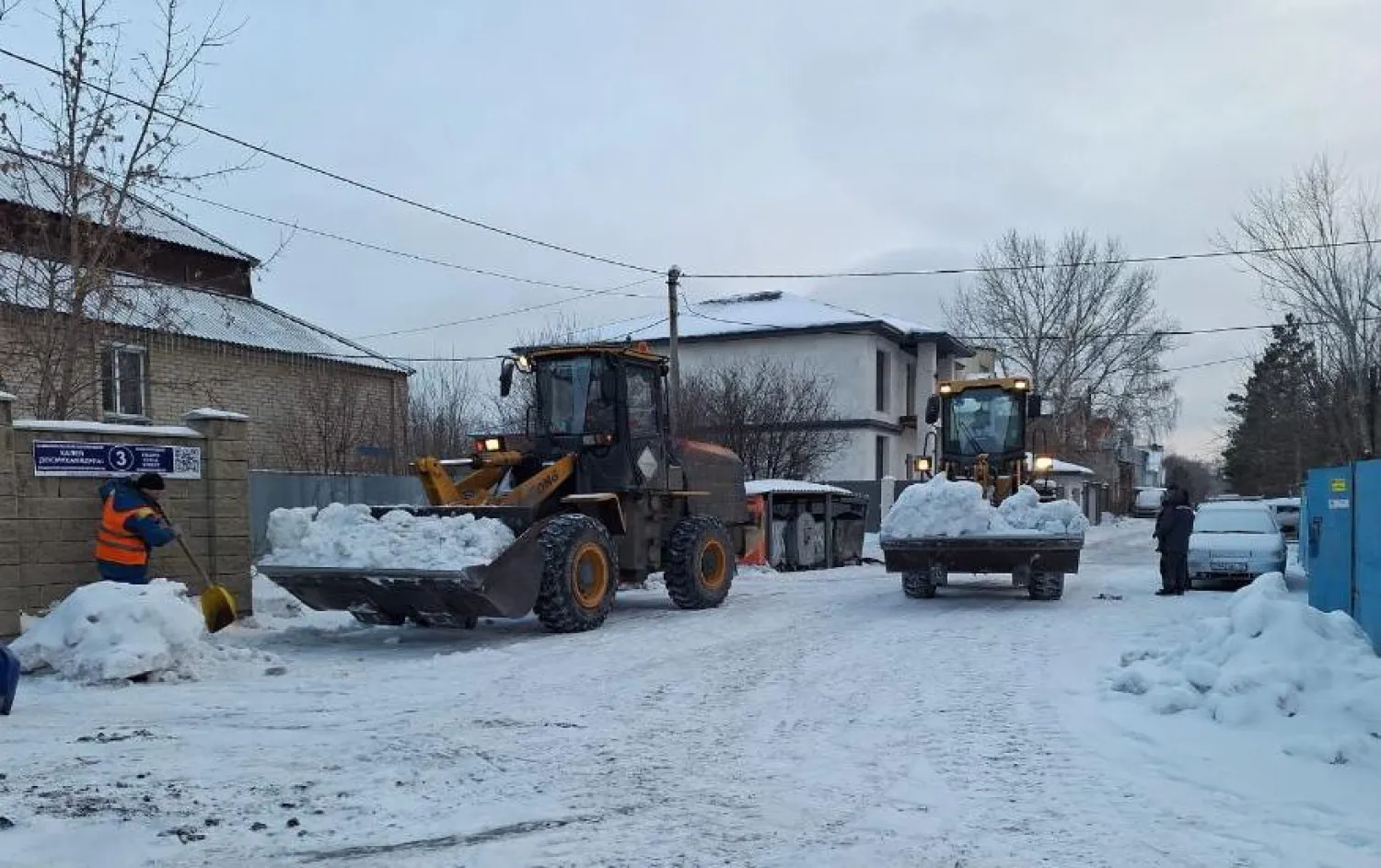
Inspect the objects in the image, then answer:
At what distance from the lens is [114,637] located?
8.28 m

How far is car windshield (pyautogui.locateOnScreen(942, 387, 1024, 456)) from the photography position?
16.0 meters

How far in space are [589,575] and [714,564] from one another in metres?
2.91

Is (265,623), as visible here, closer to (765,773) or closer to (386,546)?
(386,546)

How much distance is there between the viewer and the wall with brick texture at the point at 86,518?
9.15 meters

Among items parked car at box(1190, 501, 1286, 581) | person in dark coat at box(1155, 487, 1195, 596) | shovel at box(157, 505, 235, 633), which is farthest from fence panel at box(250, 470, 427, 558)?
parked car at box(1190, 501, 1286, 581)

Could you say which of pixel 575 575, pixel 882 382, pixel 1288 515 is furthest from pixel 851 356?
pixel 575 575

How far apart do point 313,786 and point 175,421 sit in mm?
18045

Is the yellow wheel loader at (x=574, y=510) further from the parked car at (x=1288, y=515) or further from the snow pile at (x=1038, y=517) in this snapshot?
the parked car at (x=1288, y=515)

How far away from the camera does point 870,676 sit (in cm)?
876

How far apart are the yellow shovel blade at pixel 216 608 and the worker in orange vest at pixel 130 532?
56 cm

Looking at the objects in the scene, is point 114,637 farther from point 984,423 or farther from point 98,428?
point 984,423

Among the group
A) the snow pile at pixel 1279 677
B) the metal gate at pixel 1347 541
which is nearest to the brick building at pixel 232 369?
the snow pile at pixel 1279 677

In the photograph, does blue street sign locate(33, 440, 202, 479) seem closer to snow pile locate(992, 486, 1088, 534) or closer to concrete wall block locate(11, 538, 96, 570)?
concrete wall block locate(11, 538, 96, 570)

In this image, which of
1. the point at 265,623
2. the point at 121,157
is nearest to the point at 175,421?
the point at 121,157
